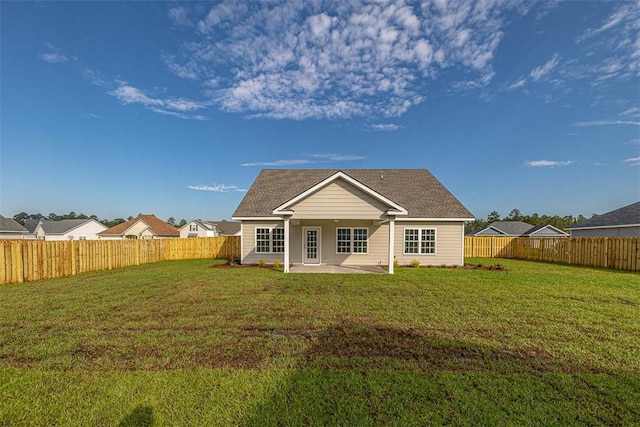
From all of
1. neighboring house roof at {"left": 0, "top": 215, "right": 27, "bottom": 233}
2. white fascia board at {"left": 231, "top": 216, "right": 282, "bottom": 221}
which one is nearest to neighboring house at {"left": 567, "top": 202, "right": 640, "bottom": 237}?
white fascia board at {"left": 231, "top": 216, "right": 282, "bottom": 221}

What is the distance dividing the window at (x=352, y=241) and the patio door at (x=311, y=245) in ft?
3.66

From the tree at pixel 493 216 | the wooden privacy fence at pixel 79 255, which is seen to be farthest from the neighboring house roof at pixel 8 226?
the tree at pixel 493 216

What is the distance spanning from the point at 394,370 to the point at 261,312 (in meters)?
3.64

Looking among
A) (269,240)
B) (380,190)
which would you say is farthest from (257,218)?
(380,190)

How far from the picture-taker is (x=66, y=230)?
144 ft

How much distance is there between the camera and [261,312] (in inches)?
262

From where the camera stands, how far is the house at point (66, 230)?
143 ft

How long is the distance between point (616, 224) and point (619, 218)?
950 mm

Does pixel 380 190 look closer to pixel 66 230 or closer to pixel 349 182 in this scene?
pixel 349 182

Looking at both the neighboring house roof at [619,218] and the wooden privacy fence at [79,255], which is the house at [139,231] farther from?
the neighboring house roof at [619,218]

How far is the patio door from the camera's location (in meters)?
15.5

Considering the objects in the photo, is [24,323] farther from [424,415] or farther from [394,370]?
[424,415]

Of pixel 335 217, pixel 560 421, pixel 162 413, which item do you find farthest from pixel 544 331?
pixel 335 217

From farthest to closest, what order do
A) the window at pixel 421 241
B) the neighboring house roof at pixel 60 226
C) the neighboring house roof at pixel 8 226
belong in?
the neighboring house roof at pixel 60 226 → the neighboring house roof at pixel 8 226 → the window at pixel 421 241
